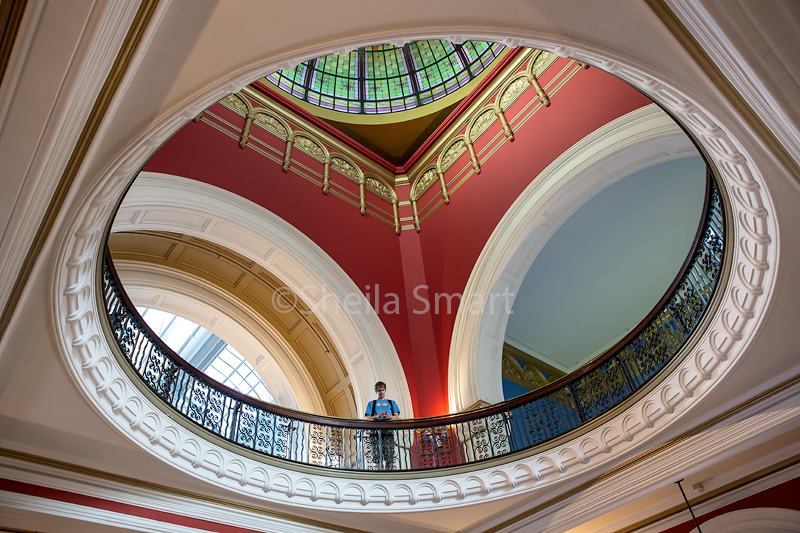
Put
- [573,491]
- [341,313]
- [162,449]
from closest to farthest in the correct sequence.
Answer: [162,449]
[573,491]
[341,313]

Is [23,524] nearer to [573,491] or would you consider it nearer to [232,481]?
[232,481]

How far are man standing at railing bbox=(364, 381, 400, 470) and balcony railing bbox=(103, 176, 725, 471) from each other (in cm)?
2

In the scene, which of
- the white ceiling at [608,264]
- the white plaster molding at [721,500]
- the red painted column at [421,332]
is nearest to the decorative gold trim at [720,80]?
the white plaster molding at [721,500]

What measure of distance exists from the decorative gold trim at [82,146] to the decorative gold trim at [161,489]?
1.50 metres

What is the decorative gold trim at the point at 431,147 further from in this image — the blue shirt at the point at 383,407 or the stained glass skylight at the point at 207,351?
the stained glass skylight at the point at 207,351

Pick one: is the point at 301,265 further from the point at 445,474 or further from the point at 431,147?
the point at 445,474

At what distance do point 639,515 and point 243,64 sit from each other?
20.6 feet

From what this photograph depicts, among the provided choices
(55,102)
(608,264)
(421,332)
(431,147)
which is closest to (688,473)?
(421,332)

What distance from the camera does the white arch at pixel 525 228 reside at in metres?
7.98

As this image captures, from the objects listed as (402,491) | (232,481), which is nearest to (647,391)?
(402,491)

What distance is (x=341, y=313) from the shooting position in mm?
9711

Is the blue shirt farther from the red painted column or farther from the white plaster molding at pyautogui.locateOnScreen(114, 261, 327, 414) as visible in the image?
the white plaster molding at pyautogui.locateOnScreen(114, 261, 327, 414)

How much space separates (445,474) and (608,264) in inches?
269

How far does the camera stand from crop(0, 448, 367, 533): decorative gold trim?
4.87m
